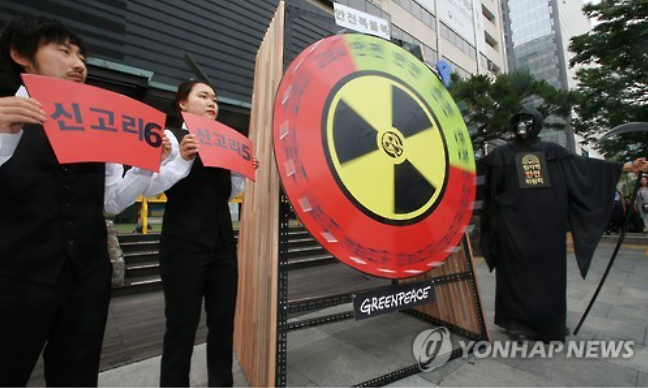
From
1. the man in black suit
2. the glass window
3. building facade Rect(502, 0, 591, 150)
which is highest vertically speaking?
building facade Rect(502, 0, 591, 150)

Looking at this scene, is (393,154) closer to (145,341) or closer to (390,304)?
(390,304)

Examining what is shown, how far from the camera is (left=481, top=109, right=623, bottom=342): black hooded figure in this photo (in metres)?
2.16

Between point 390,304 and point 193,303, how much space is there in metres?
1.00

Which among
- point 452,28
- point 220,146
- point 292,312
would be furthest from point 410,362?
point 452,28

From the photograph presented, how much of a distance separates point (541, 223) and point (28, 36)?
3.00 metres

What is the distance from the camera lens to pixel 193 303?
1.34m

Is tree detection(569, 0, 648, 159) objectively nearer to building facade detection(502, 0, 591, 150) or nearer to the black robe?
the black robe

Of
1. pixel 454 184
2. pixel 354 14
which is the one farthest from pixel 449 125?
pixel 354 14

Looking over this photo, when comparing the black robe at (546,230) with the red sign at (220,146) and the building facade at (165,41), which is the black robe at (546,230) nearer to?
the red sign at (220,146)

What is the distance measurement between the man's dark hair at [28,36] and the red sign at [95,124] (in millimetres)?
279

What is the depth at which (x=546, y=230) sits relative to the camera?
2207 mm

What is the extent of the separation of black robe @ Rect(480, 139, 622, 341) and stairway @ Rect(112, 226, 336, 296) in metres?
3.30

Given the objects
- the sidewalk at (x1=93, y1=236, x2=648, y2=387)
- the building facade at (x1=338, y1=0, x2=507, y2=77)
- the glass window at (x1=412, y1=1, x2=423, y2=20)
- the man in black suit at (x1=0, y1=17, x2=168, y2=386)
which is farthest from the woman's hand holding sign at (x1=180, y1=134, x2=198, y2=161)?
the glass window at (x1=412, y1=1, x2=423, y2=20)

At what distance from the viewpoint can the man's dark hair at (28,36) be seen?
38.6 inches
